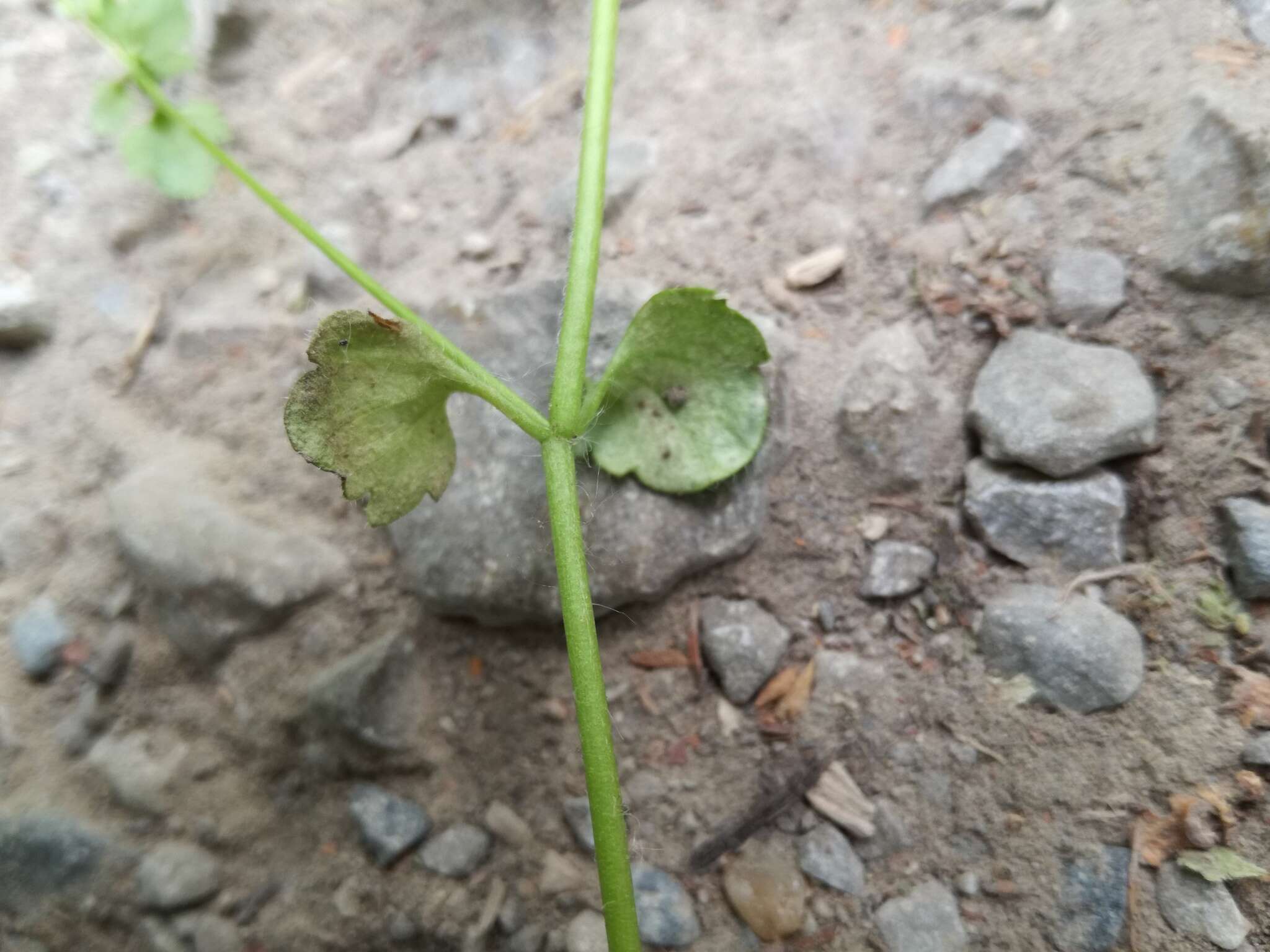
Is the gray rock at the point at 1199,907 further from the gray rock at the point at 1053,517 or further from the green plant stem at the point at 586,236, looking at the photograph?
the green plant stem at the point at 586,236

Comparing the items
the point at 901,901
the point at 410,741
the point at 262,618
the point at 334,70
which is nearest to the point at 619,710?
the point at 410,741

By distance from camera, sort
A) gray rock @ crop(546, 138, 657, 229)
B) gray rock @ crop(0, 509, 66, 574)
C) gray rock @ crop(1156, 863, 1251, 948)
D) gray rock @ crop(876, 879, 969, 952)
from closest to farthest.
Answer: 1. gray rock @ crop(1156, 863, 1251, 948)
2. gray rock @ crop(876, 879, 969, 952)
3. gray rock @ crop(0, 509, 66, 574)
4. gray rock @ crop(546, 138, 657, 229)

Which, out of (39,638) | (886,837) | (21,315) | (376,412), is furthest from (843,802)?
(21,315)

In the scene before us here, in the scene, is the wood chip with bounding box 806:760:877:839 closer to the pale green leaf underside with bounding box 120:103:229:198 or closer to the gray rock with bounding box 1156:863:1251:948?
the gray rock with bounding box 1156:863:1251:948

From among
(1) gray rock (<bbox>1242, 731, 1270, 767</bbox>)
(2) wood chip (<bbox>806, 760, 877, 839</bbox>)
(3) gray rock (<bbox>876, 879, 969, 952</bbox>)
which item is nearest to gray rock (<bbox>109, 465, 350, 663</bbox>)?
(2) wood chip (<bbox>806, 760, 877, 839</bbox>)

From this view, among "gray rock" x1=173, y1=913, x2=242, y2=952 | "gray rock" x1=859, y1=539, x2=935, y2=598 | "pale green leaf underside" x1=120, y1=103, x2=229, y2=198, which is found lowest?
"gray rock" x1=173, y1=913, x2=242, y2=952

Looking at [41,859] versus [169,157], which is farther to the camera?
[169,157]

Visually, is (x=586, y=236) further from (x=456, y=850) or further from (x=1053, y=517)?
(x=456, y=850)
